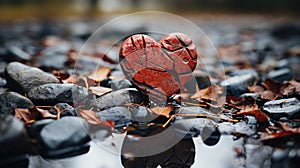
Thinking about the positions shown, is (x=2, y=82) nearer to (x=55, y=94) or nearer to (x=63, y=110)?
(x=55, y=94)

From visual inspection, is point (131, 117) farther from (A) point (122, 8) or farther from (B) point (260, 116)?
(A) point (122, 8)

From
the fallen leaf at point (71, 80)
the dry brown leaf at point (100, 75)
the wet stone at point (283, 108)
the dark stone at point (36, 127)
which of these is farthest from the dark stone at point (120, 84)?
the wet stone at point (283, 108)

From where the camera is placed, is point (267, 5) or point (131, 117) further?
point (267, 5)

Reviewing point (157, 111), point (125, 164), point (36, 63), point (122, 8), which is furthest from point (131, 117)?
point (122, 8)

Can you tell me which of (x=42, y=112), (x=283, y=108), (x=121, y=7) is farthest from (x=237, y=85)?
(x=121, y=7)

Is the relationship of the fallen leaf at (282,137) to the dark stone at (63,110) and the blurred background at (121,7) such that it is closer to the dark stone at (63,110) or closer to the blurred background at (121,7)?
the dark stone at (63,110)

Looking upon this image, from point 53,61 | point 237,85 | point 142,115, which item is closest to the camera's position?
point 142,115

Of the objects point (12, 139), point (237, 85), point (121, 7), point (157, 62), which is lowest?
point (12, 139)
